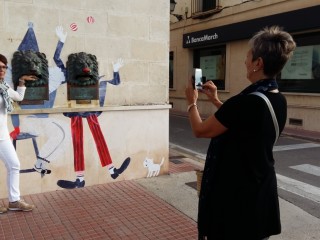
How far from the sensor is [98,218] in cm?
396

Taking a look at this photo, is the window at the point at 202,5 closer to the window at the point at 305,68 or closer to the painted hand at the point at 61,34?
the window at the point at 305,68

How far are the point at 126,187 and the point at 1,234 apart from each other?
1836 millimetres

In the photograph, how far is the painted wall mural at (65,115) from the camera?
4469mm

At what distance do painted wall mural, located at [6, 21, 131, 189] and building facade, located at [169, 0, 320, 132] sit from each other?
8.50 meters

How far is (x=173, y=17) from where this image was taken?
18484 millimetres

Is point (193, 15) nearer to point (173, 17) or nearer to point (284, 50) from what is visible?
point (173, 17)

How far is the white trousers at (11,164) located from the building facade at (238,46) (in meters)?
9.81

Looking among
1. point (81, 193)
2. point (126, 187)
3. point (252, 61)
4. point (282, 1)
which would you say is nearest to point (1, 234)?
point (81, 193)

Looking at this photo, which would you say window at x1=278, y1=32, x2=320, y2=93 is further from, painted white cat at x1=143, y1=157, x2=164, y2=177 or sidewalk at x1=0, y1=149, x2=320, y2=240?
sidewalk at x1=0, y1=149, x2=320, y2=240

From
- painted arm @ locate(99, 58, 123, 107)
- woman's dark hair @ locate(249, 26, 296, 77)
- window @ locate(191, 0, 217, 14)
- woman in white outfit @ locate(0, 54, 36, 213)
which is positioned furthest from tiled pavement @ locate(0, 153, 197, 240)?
window @ locate(191, 0, 217, 14)

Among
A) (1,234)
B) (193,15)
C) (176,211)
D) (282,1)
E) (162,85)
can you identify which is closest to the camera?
(1,234)

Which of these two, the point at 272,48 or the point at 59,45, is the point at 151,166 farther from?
the point at 272,48

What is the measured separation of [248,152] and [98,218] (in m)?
2.51

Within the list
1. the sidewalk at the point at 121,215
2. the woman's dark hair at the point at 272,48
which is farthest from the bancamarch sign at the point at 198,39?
the woman's dark hair at the point at 272,48
